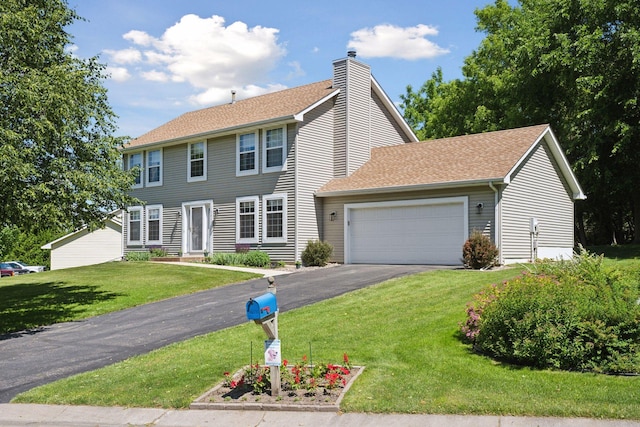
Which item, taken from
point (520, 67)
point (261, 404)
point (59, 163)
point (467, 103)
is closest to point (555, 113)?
point (520, 67)

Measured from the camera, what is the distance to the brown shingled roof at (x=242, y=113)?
953 inches

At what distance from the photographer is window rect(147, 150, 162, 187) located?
28328 millimetres

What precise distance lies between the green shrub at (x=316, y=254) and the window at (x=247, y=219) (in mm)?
2553

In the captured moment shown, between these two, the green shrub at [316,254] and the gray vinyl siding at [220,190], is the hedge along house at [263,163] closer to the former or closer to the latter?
the gray vinyl siding at [220,190]

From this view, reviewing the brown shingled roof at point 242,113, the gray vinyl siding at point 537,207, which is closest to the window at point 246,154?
the brown shingled roof at point 242,113

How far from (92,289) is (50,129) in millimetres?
6829

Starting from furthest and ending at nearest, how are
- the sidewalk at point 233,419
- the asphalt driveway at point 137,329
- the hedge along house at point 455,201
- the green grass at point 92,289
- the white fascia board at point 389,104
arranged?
the white fascia board at point 389,104 < the hedge along house at point 455,201 < the green grass at point 92,289 < the asphalt driveway at point 137,329 < the sidewalk at point 233,419

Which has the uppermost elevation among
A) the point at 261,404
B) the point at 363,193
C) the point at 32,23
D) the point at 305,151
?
the point at 32,23

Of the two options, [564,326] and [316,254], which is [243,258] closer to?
[316,254]

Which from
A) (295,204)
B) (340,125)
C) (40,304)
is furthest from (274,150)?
(40,304)

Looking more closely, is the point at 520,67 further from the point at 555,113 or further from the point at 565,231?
the point at 565,231

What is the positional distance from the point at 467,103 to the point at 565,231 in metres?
16.3

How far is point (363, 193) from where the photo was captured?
22297mm

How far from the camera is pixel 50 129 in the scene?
44.3 ft
